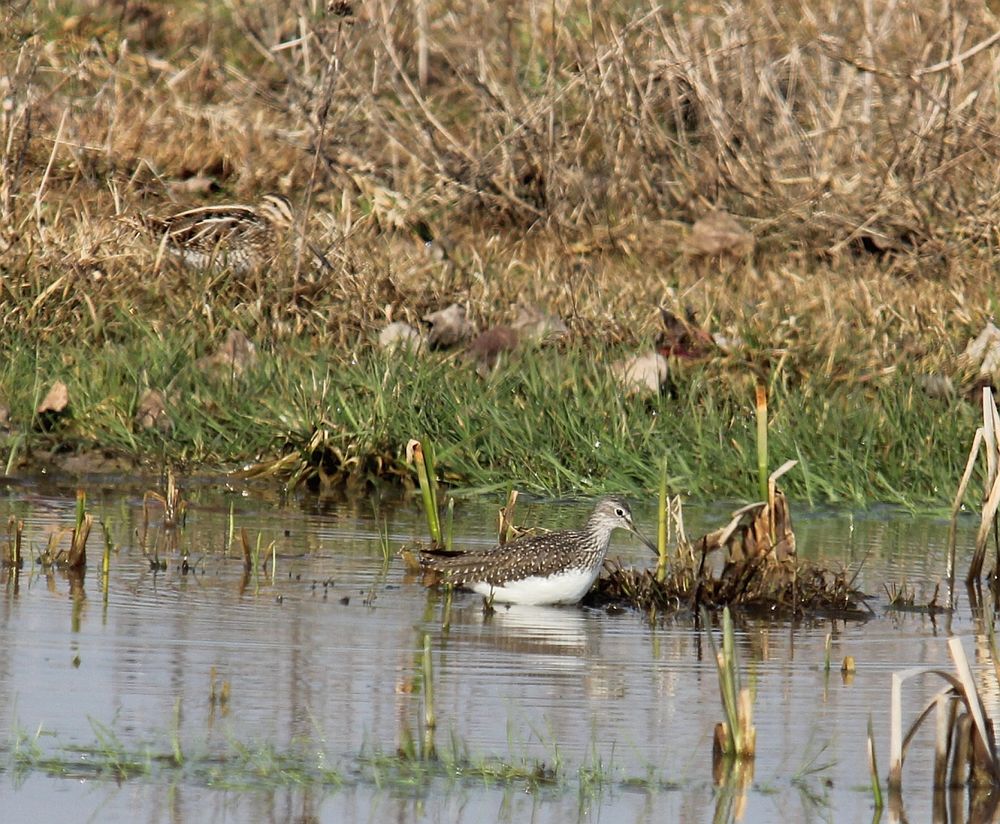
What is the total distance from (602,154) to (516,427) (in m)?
5.34

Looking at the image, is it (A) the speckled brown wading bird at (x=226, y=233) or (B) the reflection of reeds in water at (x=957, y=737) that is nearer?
(B) the reflection of reeds in water at (x=957, y=737)

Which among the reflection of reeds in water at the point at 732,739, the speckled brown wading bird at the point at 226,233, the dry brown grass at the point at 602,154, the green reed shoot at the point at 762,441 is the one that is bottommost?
the reflection of reeds in water at the point at 732,739

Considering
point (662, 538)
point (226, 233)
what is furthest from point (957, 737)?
point (226, 233)

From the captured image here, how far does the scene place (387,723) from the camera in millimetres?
5832

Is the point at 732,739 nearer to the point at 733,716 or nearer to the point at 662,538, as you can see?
the point at 733,716

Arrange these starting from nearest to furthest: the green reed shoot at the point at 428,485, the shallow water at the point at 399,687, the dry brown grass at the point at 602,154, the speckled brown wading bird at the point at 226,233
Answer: the shallow water at the point at 399,687 < the green reed shoot at the point at 428,485 < the speckled brown wading bird at the point at 226,233 < the dry brown grass at the point at 602,154

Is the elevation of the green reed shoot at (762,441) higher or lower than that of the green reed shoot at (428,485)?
higher

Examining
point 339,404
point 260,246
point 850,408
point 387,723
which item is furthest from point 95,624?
point 260,246

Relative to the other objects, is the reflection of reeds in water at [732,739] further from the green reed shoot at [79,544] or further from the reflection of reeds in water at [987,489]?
the green reed shoot at [79,544]

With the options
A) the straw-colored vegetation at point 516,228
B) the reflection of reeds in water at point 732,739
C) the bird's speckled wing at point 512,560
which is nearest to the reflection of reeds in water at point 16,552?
the bird's speckled wing at point 512,560

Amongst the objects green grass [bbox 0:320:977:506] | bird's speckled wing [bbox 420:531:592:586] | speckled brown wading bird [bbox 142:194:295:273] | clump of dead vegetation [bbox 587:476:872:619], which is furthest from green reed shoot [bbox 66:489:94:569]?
speckled brown wading bird [bbox 142:194:295:273]

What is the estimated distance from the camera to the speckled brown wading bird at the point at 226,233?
1275cm

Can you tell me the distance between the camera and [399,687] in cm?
629

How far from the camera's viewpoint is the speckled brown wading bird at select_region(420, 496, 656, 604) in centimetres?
789
